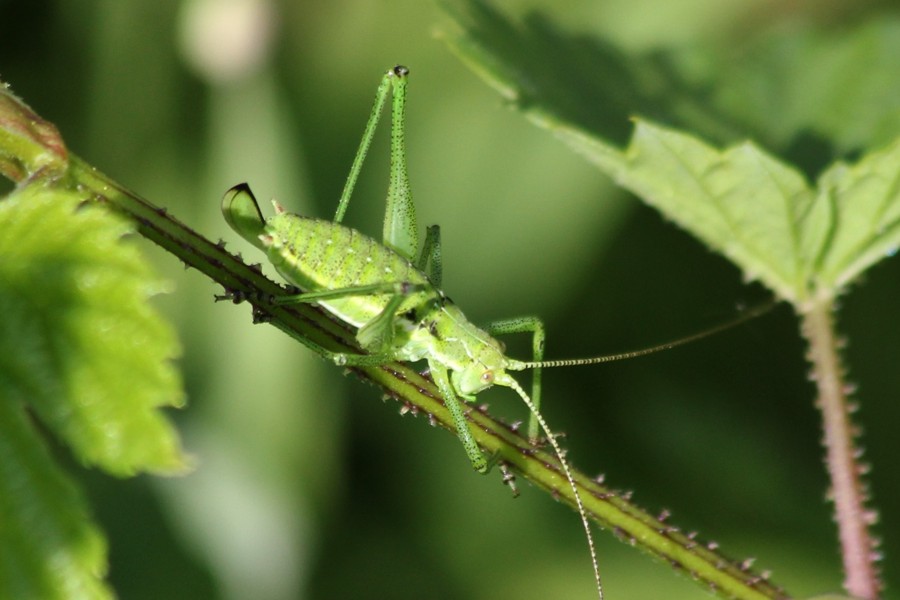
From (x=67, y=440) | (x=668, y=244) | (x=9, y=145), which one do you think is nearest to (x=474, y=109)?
(x=668, y=244)

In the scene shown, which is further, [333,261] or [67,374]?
[333,261]

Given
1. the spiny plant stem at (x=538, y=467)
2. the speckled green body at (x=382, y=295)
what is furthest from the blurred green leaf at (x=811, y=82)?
the spiny plant stem at (x=538, y=467)

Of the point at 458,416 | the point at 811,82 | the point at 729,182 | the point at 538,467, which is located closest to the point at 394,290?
the point at 458,416

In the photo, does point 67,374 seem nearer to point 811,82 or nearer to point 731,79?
point 731,79

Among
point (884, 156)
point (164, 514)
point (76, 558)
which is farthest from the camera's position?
point (164, 514)

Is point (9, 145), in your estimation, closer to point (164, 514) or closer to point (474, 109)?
point (164, 514)

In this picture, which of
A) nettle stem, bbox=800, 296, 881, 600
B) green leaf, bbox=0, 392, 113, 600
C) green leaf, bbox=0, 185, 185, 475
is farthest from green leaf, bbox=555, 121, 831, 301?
green leaf, bbox=0, 392, 113, 600

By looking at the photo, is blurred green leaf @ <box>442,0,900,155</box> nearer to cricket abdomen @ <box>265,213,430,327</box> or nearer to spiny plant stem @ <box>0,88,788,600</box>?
cricket abdomen @ <box>265,213,430,327</box>
